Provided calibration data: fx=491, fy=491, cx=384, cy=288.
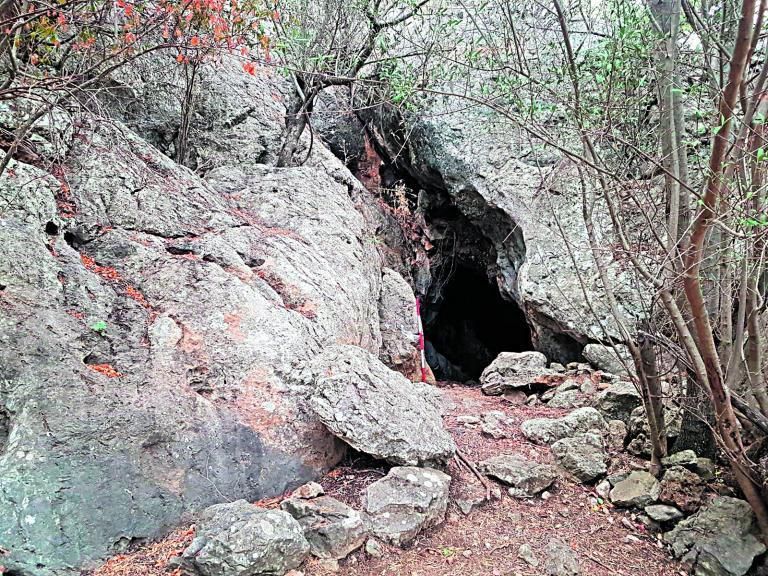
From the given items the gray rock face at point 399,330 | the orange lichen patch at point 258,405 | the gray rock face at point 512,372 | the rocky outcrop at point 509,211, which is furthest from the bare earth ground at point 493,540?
the rocky outcrop at point 509,211

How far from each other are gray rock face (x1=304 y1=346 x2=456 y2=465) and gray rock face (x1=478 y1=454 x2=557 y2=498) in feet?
1.38

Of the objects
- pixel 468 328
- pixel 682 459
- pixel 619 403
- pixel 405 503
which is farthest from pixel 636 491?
pixel 468 328

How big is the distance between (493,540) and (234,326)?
2.68 meters

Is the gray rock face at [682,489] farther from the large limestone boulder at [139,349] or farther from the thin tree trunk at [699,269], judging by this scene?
the large limestone boulder at [139,349]

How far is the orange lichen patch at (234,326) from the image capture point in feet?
14.0

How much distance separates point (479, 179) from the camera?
9.66 m

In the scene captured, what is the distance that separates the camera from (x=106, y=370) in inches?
141

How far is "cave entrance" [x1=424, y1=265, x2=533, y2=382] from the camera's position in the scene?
1235cm

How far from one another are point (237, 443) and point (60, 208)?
2914 mm

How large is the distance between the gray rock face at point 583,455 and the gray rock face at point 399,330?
3.34 m

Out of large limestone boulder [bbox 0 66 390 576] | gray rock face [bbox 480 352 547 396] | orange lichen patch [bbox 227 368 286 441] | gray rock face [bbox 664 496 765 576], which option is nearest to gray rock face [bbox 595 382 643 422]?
gray rock face [bbox 664 496 765 576]

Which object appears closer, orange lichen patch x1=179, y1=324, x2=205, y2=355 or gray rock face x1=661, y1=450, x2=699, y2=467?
gray rock face x1=661, y1=450, x2=699, y2=467

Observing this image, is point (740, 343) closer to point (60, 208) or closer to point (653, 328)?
point (653, 328)

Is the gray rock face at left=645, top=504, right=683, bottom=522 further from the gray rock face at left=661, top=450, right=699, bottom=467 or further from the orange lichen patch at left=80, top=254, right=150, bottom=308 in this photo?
the orange lichen patch at left=80, top=254, right=150, bottom=308
